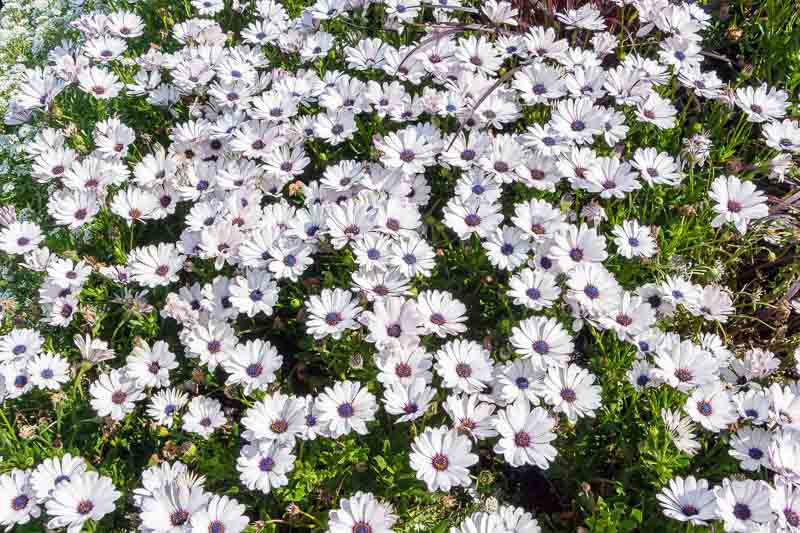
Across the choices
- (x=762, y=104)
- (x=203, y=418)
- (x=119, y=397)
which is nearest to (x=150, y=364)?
(x=119, y=397)

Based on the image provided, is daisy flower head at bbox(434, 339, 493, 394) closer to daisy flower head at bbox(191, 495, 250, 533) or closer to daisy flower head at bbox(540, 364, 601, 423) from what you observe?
daisy flower head at bbox(540, 364, 601, 423)

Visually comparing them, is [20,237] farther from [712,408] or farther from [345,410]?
[712,408]

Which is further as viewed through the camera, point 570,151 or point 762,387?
point 570,151

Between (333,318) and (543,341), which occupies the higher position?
(333,318)

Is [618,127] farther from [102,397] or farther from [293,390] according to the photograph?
[102,397]

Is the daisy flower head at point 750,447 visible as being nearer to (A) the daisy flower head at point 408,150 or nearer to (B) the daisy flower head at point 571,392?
(B) the daisy flower head at point 571,392

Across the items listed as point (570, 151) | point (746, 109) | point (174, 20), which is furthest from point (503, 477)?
point (174, 20)

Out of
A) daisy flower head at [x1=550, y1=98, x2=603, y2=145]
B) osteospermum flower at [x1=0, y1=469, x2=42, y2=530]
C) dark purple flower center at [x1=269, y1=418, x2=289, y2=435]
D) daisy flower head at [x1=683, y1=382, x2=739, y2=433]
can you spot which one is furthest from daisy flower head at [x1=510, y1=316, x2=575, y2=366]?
osteospermum flower at [x1=0, y1=469, x2=42, y2=530]
